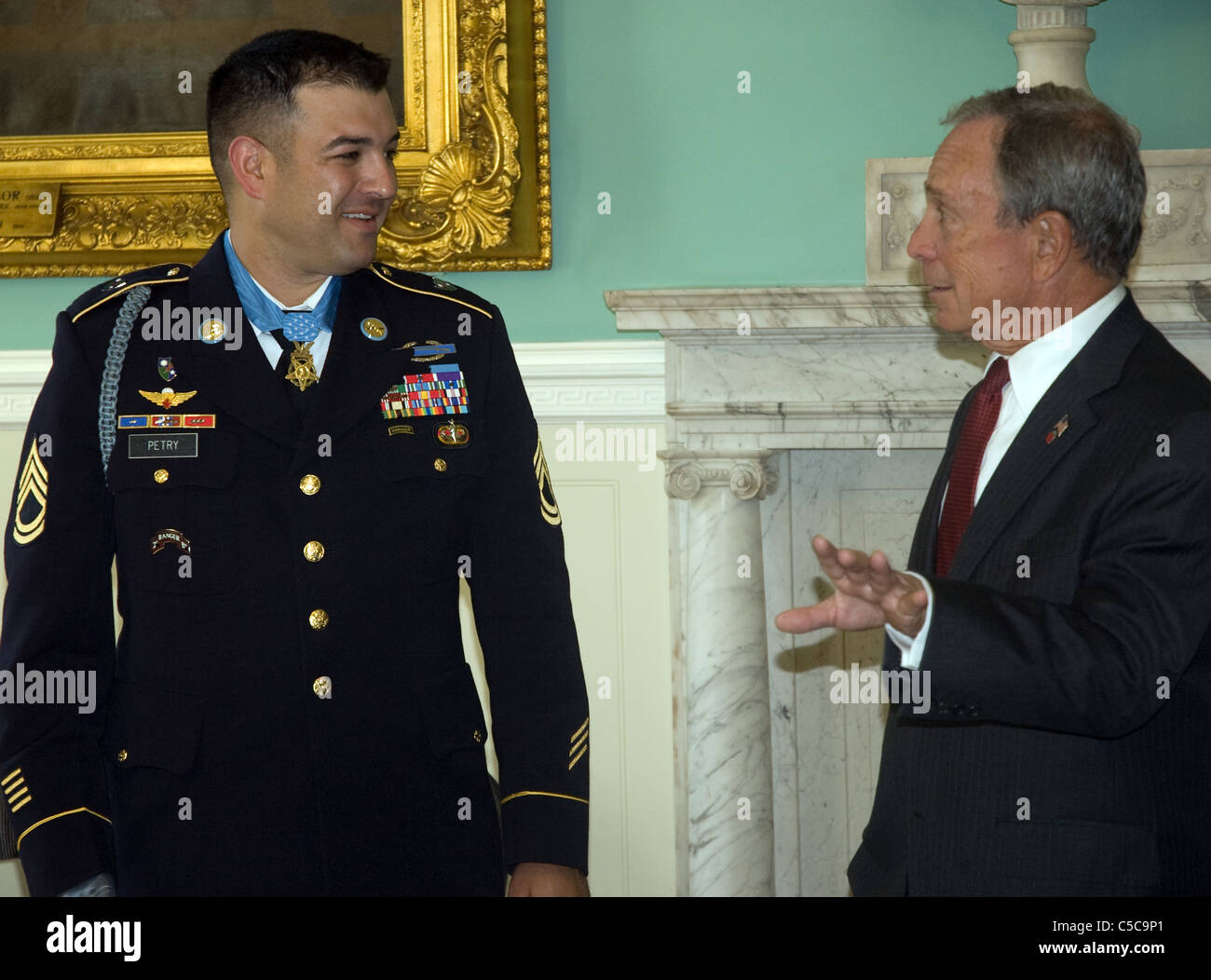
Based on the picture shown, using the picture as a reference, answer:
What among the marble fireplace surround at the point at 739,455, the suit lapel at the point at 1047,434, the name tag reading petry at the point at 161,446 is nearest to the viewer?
the suit lapel at the point at 1047,434

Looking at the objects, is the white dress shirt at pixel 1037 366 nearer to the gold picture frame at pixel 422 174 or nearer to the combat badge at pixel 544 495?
the combat badge at pixel 544 495

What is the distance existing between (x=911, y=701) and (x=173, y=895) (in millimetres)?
940

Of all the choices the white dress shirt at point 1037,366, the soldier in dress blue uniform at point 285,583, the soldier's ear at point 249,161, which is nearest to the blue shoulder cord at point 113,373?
the soldier in dress blue uniform at point 285,583

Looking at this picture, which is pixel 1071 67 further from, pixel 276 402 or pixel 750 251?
pixel 276 402

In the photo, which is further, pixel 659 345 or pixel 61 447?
pixel 659 345

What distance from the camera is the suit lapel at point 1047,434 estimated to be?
1670 mm

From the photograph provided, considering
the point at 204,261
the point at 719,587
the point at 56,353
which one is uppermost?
the point at 204,261

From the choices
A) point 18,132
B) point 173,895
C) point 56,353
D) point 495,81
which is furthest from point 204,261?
point 18,132

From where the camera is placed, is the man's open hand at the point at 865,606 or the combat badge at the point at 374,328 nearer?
the man's open hand at the point at 865,606

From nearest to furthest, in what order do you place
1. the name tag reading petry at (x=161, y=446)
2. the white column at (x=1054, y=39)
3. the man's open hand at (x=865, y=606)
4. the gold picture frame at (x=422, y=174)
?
the man's open hand at (x=865, y=606), the name tag reading petry at (x=161, y=446), the white column at (x=1054, y=39), the gold picture frame at (x=422, y=174)

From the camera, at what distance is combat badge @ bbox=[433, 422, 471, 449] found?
6.18ft

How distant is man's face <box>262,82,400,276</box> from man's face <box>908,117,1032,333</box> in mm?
753

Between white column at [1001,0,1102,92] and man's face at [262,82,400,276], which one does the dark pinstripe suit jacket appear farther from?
white column at [1001,0,1102,92]

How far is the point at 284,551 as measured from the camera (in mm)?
1780
